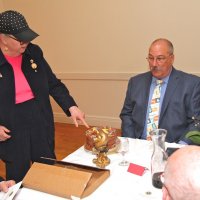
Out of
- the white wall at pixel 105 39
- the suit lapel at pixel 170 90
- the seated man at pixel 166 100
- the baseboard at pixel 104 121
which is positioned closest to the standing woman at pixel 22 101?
the seated man at pixel 166 100

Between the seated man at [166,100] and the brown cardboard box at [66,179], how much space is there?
108 cm

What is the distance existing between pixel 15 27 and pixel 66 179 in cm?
114

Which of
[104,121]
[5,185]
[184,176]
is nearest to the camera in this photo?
[184,176]

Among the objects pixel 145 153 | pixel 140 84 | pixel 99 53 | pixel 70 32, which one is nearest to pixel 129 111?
pixel 140 84

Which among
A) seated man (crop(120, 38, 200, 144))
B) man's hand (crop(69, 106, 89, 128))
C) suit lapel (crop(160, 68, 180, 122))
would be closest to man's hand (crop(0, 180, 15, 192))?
man's hand (crop(69, 106, 89, 128))

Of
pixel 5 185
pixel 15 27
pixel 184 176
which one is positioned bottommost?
pixel 5 185

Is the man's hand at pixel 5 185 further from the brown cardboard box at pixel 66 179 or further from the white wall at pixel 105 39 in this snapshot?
the white wall at pixel 105 39

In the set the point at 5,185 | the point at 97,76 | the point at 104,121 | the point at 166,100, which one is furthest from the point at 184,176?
the point at 104,121

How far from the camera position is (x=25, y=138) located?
238cm

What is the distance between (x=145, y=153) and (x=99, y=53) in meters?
3.18

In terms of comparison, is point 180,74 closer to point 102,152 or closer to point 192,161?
point 102,152

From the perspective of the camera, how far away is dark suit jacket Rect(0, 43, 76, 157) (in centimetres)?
227

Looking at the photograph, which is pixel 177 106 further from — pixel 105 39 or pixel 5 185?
pixel 105 39

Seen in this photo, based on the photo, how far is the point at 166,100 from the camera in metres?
2.63
